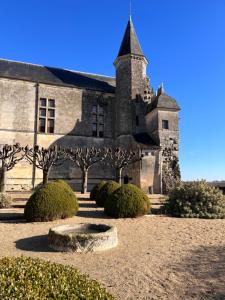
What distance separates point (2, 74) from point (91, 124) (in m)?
8.03

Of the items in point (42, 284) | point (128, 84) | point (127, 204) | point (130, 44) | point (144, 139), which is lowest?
point (42, 284)

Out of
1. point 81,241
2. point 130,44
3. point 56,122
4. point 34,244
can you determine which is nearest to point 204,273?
point 81,241

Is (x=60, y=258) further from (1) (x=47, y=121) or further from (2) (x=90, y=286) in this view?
(1) (x=47, y=121)

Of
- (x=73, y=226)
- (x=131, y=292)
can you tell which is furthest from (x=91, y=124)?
(x=131, y=292)

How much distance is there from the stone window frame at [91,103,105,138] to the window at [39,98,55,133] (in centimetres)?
351

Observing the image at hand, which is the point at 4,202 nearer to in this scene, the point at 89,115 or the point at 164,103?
the point at 89,115

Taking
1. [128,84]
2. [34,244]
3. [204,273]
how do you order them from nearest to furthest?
1. [204,273]
2. [34,244]
3. [128,84]

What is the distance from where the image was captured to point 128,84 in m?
24.5

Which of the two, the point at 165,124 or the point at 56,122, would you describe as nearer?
the point at 165,124

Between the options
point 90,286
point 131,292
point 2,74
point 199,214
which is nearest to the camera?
point 90,286

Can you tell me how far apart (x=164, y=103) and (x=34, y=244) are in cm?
1852

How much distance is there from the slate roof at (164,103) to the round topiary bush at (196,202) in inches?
481

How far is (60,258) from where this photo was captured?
540 centimetres

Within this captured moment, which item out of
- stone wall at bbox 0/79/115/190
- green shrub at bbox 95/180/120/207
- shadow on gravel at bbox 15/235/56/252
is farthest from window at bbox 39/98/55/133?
shadow on gravel at bbox 15/235/56/252
